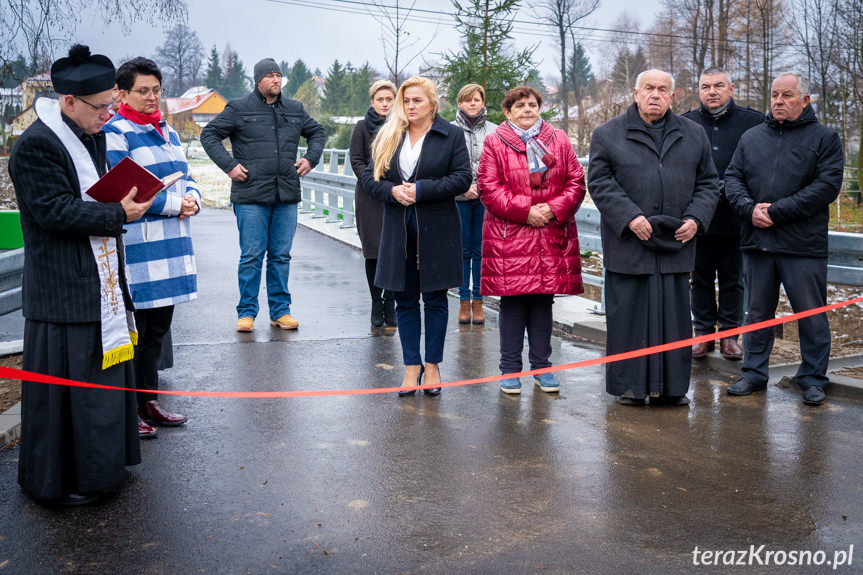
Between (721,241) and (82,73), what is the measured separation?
477 cm

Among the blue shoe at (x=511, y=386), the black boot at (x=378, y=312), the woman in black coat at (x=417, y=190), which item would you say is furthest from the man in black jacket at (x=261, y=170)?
the blue shoe at (x=511, y=386)

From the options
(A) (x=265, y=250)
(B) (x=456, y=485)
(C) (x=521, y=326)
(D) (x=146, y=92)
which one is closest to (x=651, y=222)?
(C) (x=521, y=326)

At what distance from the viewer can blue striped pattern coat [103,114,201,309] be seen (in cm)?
518

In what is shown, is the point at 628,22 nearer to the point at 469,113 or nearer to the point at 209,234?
the point at 209,234

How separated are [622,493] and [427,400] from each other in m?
1.96

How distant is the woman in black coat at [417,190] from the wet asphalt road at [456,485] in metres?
0.81

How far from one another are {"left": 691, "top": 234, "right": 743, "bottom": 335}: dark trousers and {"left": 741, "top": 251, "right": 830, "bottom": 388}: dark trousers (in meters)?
0.70

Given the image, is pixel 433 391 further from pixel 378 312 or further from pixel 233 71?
pixel 233 71

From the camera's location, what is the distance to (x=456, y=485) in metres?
4.50

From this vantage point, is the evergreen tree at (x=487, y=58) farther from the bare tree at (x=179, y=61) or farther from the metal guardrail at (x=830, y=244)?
the bare tree at (x=179, y=61)

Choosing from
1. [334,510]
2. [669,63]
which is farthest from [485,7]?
[669,63]

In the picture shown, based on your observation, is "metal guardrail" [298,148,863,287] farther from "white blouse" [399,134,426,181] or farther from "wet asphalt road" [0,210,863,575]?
"white blouse" [399,134,426,181]

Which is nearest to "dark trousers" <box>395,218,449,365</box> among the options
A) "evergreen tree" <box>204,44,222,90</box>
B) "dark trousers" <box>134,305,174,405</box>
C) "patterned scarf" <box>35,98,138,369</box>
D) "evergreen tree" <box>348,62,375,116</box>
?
"dark trousers" <box>134,305,174,405</box>

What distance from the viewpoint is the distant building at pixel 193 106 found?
8728 cm
